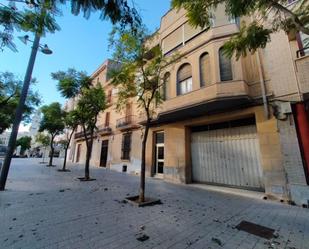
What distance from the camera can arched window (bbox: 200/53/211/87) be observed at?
8547 millimetres

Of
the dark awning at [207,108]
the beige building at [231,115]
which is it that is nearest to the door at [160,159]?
the beige building at [231,115]

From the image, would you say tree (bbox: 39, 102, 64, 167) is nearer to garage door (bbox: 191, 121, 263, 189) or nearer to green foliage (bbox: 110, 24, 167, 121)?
green foliage (bbox: 110, 24, 167, 121)

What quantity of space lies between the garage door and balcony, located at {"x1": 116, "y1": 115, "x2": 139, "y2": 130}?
5631 mm

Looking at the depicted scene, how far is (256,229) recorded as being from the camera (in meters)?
3.81

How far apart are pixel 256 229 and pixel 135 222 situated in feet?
9.01

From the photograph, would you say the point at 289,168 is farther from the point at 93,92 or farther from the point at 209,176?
the point at 93,92

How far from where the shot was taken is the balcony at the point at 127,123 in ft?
46.4

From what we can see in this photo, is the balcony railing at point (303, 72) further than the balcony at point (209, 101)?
No

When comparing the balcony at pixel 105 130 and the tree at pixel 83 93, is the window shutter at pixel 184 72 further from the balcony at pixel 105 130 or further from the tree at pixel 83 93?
the balcony at pixel 105 130

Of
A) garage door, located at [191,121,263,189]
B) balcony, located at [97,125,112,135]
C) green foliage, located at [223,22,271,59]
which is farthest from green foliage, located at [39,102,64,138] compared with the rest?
green foliage, located at [223,22,271,59]

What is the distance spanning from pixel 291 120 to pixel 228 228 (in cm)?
492

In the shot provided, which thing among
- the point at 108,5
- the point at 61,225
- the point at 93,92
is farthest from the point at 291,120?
the point at 93,92

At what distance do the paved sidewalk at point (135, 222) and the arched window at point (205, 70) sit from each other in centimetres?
552

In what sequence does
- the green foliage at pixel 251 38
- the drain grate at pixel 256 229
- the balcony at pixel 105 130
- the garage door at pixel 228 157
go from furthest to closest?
1. the balcony at pixel 105 130
2. the garage door at pixel 228 157
3. the drain grate at pixel 256 229
4. the green foliage at pixel 251 38
